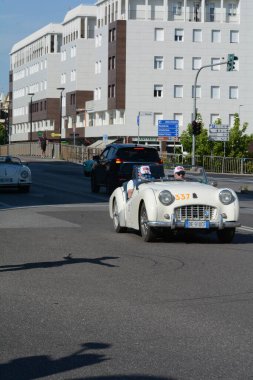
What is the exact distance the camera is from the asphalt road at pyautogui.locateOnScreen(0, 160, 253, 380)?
6668mm

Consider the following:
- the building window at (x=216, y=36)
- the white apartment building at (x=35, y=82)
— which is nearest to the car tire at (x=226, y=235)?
the building window at (x=216, y=36)

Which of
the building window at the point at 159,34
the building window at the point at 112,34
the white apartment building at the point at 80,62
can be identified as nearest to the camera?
the building window at the point at 159,34

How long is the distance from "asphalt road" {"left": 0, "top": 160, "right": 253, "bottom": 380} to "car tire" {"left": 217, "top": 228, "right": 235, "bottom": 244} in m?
0.15

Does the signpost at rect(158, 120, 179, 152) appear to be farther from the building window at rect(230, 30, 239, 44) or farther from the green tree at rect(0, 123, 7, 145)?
the green tree at rect(0, 123, 7, 145)

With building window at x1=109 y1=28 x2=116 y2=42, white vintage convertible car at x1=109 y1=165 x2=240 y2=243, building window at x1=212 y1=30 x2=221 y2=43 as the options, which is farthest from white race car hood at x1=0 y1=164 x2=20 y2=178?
building window at x1=212 y1=30 x2=221 y2=43

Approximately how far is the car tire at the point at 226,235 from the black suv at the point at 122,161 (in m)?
13.9

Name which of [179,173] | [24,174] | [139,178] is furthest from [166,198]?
[24,174]

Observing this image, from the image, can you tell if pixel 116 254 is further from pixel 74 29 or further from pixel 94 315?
pixel 74 29

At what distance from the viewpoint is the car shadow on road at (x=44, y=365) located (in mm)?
6391

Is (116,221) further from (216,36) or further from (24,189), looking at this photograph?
(216,36)

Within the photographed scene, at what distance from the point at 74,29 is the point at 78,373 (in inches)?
4194

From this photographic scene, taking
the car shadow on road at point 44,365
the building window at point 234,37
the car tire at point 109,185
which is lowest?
the car tire at point 109,185

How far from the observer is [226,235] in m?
15.5

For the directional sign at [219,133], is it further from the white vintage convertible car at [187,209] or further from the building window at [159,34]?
the white vintage convertible car at [187,209]
